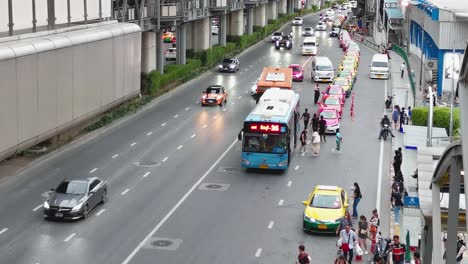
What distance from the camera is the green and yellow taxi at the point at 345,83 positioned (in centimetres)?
6461

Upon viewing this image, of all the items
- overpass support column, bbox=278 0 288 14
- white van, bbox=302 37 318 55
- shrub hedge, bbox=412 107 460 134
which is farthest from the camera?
overpass support column, bbox=278 0 288 14

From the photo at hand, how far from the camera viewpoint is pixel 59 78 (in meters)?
41.4

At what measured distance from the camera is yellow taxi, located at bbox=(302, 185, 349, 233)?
102 ft

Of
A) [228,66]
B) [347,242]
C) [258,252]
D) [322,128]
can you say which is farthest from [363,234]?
[228,66]

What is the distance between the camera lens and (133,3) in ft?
215

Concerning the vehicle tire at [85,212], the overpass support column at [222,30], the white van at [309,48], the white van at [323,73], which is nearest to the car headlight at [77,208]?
the vehicle tire at [85,212]

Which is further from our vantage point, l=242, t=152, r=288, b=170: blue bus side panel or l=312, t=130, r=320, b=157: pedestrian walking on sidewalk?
l=312, t=130, r=320, b=157: pedestrian walking on sidewalk

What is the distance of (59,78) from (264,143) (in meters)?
10.3

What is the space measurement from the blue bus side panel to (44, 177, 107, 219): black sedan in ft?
26.7

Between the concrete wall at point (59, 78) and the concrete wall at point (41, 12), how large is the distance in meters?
0.95

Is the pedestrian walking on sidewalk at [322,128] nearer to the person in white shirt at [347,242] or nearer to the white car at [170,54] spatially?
the person in white shirt at [347,242]

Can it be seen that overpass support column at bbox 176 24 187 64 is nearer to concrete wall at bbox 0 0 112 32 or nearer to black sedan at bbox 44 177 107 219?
concrete wall at bbox 0 0 112 32

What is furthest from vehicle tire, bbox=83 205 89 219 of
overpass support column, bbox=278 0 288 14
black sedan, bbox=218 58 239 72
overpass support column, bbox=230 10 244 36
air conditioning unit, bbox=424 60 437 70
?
overpass support column, bbox=278 0 288 14

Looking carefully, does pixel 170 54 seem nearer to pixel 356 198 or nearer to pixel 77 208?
pixel 356 198
